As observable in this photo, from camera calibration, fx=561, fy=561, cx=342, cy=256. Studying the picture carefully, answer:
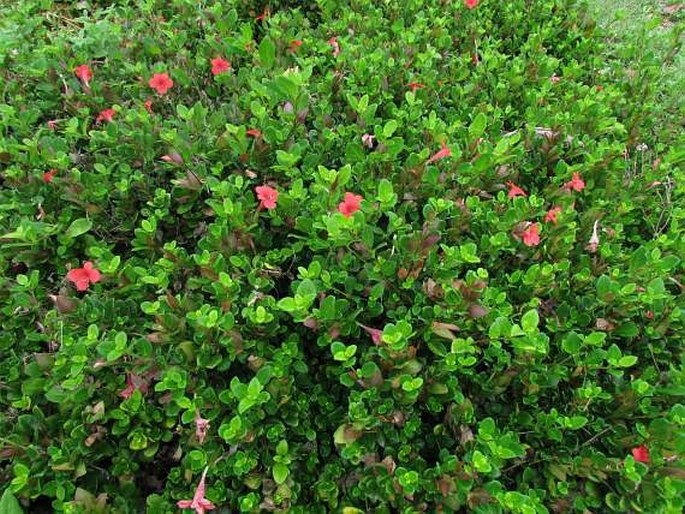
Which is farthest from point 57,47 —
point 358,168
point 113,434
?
point 113,434

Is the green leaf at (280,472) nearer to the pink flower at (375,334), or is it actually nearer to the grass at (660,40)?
the pink flower at (375,334)

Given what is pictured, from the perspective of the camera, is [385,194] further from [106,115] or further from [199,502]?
[106,115]

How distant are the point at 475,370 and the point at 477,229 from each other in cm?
48

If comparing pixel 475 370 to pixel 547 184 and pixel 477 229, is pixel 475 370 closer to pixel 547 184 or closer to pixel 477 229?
pixel 477 229

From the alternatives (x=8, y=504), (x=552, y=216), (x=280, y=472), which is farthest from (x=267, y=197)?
(x=8, y=504)

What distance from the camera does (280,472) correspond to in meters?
1.50

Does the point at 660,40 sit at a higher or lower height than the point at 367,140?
lower

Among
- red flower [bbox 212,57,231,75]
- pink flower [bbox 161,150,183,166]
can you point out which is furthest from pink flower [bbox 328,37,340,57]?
pink flower [bbox 161,150,183,166]

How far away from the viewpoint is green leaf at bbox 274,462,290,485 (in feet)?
4.89

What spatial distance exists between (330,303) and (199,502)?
623mm

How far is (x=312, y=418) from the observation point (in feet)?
5.54

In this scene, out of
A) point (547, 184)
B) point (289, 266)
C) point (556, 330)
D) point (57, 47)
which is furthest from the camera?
point (57, 47)

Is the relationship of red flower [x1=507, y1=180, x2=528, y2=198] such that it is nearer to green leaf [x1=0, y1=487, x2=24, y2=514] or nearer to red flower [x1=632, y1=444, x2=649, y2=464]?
red flower [x1=632, y1=444, x2=649, y2=464]

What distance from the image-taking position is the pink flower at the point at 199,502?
146cm
